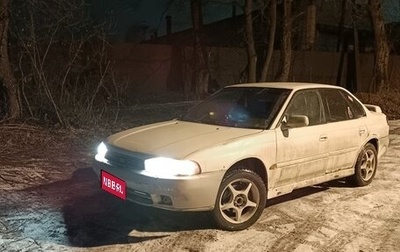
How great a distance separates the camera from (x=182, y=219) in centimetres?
470

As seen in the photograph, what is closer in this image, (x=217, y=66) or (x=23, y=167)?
(x=23, y=167)

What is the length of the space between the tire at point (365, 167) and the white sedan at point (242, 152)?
0.01m

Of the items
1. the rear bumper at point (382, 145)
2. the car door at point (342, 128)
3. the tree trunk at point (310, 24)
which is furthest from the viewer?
the tree trunk at point (310, 24)

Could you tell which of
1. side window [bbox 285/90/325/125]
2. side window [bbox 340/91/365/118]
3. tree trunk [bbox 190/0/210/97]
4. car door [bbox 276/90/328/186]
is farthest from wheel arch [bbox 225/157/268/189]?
tree trunk [bbox 190/0/210/97]

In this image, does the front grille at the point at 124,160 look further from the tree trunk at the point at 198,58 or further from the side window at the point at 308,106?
the tree trunk at the point at 198,58

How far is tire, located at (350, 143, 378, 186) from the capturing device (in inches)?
235

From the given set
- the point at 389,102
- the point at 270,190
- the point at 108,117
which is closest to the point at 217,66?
the point at 389,102

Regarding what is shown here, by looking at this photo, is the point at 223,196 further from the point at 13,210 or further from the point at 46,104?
the point at 46,104

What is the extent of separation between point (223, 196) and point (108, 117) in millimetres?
6203

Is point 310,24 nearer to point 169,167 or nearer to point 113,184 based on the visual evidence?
point 113,184

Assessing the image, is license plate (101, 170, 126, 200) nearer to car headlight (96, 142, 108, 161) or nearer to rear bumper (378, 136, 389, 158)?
car headlight (96, 142, 108, 161)

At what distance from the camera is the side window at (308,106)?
17.1 feet

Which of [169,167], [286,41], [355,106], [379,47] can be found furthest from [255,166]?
[379,47]

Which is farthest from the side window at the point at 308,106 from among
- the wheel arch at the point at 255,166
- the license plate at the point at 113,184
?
the license plate at the point at 113,184
